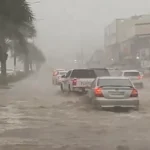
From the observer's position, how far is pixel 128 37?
13025cm

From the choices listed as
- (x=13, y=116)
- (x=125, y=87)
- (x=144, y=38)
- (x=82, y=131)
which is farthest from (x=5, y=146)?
(x=144, y=38)

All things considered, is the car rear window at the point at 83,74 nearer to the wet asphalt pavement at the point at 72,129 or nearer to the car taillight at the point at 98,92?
the wet asphalt pavement at the point at 72,129

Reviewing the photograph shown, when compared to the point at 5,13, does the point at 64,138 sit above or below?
below

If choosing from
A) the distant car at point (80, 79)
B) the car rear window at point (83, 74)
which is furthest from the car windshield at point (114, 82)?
the car rear window at point (83, 74)

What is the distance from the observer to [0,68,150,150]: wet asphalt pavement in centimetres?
885

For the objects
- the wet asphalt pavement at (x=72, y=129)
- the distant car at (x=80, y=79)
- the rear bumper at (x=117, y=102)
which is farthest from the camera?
→ the distant car at (x=80, y=79)

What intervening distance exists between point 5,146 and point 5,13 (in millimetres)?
16075

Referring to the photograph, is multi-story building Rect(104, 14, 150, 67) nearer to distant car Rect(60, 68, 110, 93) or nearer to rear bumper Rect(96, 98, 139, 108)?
distant car Rect(60, 68, 110, 93)

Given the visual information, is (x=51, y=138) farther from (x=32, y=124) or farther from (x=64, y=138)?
(x=32, y=124)

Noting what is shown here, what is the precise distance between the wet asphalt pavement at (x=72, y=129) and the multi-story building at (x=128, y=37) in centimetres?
9661

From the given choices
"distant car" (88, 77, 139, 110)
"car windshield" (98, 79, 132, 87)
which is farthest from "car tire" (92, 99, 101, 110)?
"car windshield" (98, 79, 132, 87)

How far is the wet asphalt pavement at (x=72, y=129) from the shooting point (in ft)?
29.0

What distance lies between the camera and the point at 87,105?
17.9 metres

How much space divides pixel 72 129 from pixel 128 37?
4757 inches
